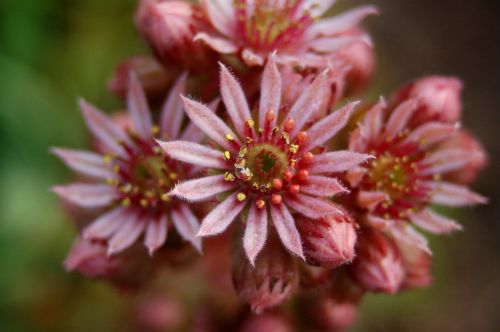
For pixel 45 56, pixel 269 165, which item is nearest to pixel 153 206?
pixel 269 165

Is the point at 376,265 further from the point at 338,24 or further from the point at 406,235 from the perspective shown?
the point at 338,24

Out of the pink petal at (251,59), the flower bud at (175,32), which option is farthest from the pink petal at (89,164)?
the pink petal at (251,59)

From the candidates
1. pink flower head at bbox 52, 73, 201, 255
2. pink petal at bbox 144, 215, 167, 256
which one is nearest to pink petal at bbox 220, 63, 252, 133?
pink flower head at bbox 52, 73, 201, 255

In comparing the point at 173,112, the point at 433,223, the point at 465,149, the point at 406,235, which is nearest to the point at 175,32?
the point at 173,112

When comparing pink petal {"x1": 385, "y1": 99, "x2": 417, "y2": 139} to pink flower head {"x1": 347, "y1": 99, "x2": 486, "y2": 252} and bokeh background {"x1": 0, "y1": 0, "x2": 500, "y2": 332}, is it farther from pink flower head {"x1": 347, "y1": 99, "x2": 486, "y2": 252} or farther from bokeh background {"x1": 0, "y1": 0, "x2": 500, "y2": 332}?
bokeh background {"x1": 0, "y1": 0, "x2": 500, "y2": 332}

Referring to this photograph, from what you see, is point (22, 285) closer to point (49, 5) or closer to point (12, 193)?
point (12, 193)

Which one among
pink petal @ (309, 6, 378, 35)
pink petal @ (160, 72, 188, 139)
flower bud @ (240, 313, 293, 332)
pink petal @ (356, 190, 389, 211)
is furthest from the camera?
flower bud @ (240, 313, 293, 332)

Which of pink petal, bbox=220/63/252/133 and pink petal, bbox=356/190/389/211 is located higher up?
pink petal, bbox=220/63/252/133

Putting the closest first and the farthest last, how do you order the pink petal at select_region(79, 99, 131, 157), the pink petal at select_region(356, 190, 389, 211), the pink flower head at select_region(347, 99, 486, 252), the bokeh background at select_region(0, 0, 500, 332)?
the pink petal at select_region(356, 190, 389, 211)
the pink flower head at select_region(347, 99, 486, 252)
the pink petal at select_region(79, 99, 131, 157)
the bokeh background at select_region(0, 0, 500, 332)
